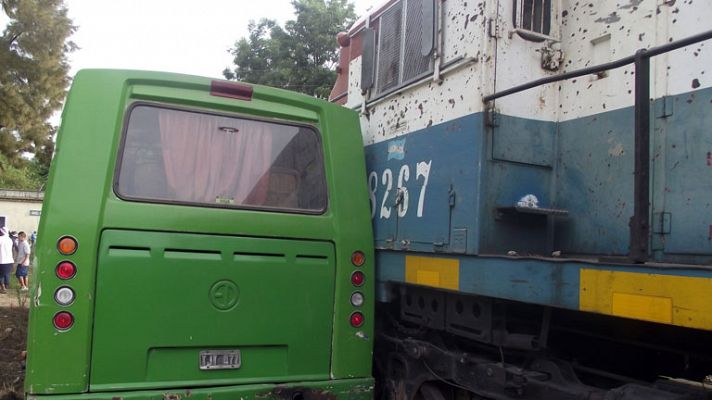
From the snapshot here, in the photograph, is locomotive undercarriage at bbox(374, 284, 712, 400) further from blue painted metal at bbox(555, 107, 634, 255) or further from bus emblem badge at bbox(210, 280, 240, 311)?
bus emblem badge at bbox(210, 280, 240, 311)

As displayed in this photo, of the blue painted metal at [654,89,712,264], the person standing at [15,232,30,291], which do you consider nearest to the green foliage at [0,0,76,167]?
the person standing at [15,232,30,291]

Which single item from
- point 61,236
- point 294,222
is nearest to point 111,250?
point 61,236

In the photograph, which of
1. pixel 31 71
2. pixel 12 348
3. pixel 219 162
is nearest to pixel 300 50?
pixel 31 71

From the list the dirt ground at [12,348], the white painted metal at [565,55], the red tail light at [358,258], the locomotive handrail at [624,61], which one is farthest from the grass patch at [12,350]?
the locomotive handrail at [624,61]

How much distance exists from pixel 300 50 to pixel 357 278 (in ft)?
43.9

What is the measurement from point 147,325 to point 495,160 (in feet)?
7.12

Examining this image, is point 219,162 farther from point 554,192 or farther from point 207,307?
point 554,192

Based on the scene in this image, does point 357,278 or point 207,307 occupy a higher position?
point 357,278

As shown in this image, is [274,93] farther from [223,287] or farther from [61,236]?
[61,236]

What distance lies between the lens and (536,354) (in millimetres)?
3018

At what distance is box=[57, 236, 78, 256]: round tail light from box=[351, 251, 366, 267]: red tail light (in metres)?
1.69

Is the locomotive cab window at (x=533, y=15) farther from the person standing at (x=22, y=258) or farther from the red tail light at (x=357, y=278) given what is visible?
the person standing at (x=22, y=258)

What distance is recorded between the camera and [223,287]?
3.45 m

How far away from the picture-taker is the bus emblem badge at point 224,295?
343 centimetres
